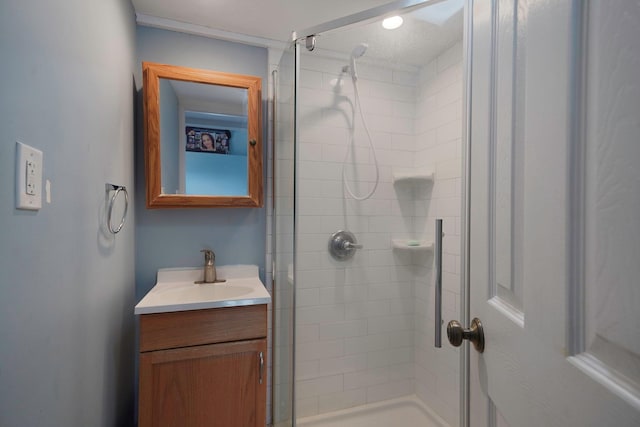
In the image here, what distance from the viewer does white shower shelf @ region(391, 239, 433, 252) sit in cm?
168

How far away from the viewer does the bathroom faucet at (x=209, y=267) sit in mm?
1646

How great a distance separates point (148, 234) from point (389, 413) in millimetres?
1729

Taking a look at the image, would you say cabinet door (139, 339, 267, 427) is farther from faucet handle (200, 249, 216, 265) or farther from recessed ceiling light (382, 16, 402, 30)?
recessed ceiling light (382, 16, 402, 30)

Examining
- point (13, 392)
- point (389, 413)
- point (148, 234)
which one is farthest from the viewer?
point (389, 413)

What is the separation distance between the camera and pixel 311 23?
5.43ft

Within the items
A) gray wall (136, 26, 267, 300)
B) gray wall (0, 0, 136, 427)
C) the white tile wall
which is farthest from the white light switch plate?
the white tile wall

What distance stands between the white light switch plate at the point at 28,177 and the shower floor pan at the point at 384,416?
1672 mm

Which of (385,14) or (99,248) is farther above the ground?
(385,14)

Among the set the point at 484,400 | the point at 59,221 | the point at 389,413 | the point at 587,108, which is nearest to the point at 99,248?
the point at 59,221

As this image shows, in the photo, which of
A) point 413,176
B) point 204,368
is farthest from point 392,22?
point 204,368

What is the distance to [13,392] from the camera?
61 cm

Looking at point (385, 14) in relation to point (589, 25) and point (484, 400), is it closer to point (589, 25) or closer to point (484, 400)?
point (589, 25)

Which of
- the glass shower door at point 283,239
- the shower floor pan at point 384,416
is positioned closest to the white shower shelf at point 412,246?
the glass shower door at point 283,239

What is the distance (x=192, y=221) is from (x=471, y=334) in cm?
149
